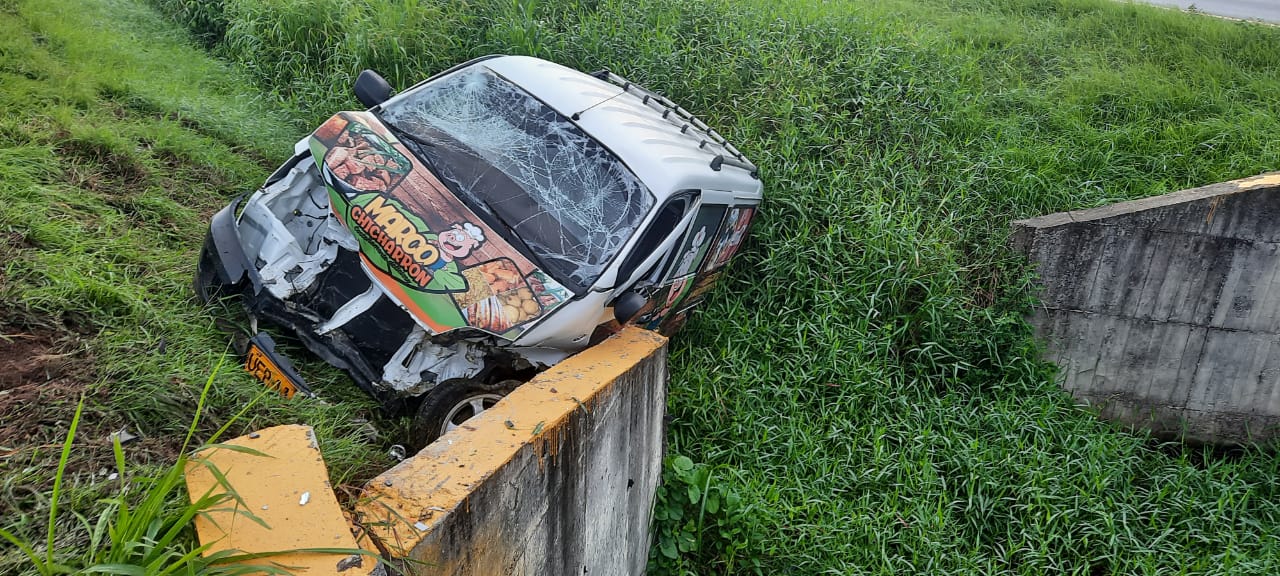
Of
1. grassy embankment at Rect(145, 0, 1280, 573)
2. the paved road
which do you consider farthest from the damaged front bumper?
the paved road

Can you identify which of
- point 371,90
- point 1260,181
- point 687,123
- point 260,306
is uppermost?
point 371,90

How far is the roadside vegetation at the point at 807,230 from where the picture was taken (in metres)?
3.63

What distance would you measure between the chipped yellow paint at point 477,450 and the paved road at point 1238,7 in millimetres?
9091

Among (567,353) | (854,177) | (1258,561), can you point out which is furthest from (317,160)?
(1258,561)

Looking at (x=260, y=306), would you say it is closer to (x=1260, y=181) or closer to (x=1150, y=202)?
(x=1150, y=202)

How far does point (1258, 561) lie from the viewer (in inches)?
170

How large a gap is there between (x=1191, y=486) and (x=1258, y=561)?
0.65 m

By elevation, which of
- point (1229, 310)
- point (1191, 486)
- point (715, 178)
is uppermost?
point (715, 178)

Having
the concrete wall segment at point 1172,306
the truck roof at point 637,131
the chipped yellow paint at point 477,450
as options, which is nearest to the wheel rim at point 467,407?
the chipped yellow paint at point 477,450

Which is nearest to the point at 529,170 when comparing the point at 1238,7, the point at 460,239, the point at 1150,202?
the point at 460,239

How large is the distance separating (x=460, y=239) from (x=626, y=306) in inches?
33.5

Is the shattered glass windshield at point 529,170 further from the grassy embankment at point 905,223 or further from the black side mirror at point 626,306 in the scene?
the grassy embankment at point 905,223

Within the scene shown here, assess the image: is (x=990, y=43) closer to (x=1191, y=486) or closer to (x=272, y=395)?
(x=1191, y=486)

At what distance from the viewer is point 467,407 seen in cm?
365
